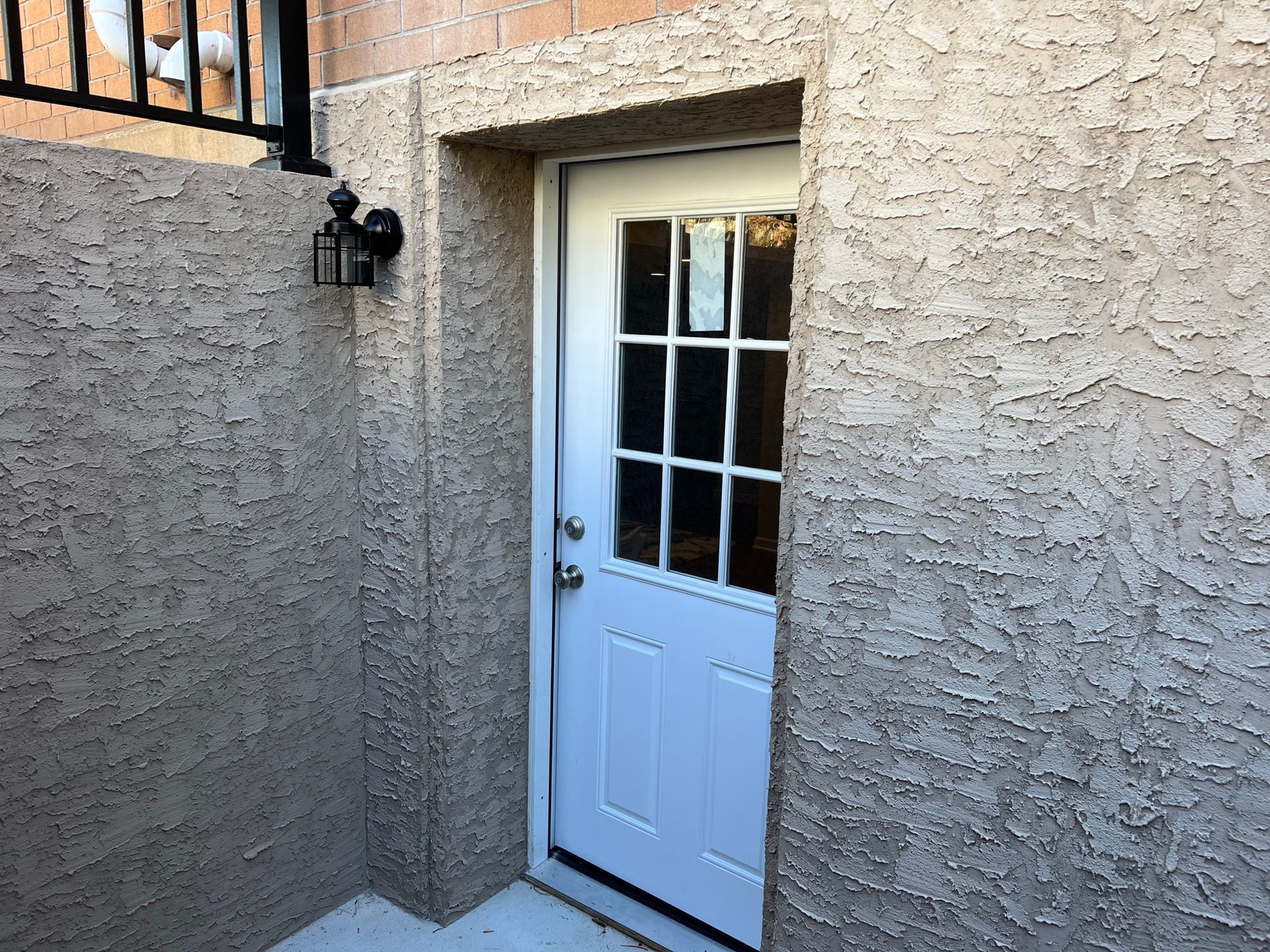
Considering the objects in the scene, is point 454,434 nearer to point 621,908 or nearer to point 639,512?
point 639,512

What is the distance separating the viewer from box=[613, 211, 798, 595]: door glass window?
290cm

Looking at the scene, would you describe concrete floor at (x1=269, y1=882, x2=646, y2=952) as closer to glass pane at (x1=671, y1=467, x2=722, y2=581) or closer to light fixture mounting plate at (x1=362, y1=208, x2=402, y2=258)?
glass pane at (x1=671, y1=467, x2=722, y2=581)

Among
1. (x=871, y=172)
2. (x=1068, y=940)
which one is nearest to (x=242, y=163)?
(x=871, y=172)

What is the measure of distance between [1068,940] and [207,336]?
112 inches

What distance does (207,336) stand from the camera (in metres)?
2.92

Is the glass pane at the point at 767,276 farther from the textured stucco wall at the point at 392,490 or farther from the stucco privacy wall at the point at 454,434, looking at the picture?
the textured stucco wall at the point at 392,490

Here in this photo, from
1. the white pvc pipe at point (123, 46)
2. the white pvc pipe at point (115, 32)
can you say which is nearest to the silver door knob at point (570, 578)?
the white pvc pipe at point (123, 46)

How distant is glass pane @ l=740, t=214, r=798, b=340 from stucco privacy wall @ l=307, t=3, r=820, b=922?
0.30m

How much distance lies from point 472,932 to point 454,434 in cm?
183

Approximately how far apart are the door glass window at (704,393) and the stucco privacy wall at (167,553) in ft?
3.34

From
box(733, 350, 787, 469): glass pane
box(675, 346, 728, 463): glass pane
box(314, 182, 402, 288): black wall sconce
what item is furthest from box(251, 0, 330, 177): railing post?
box(733, 350, 787, 469): glass pane

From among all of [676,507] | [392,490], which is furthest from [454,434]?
[676,507]

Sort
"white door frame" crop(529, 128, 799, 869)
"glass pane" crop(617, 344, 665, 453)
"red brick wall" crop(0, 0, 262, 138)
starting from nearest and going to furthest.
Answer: "glass pane" crop(617, 344, 665, 453), "white door frame" crop(529, 128, 799, 869), "red brick wall" crop(0, 0, 262, 138)

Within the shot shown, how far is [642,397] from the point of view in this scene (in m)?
3.24
